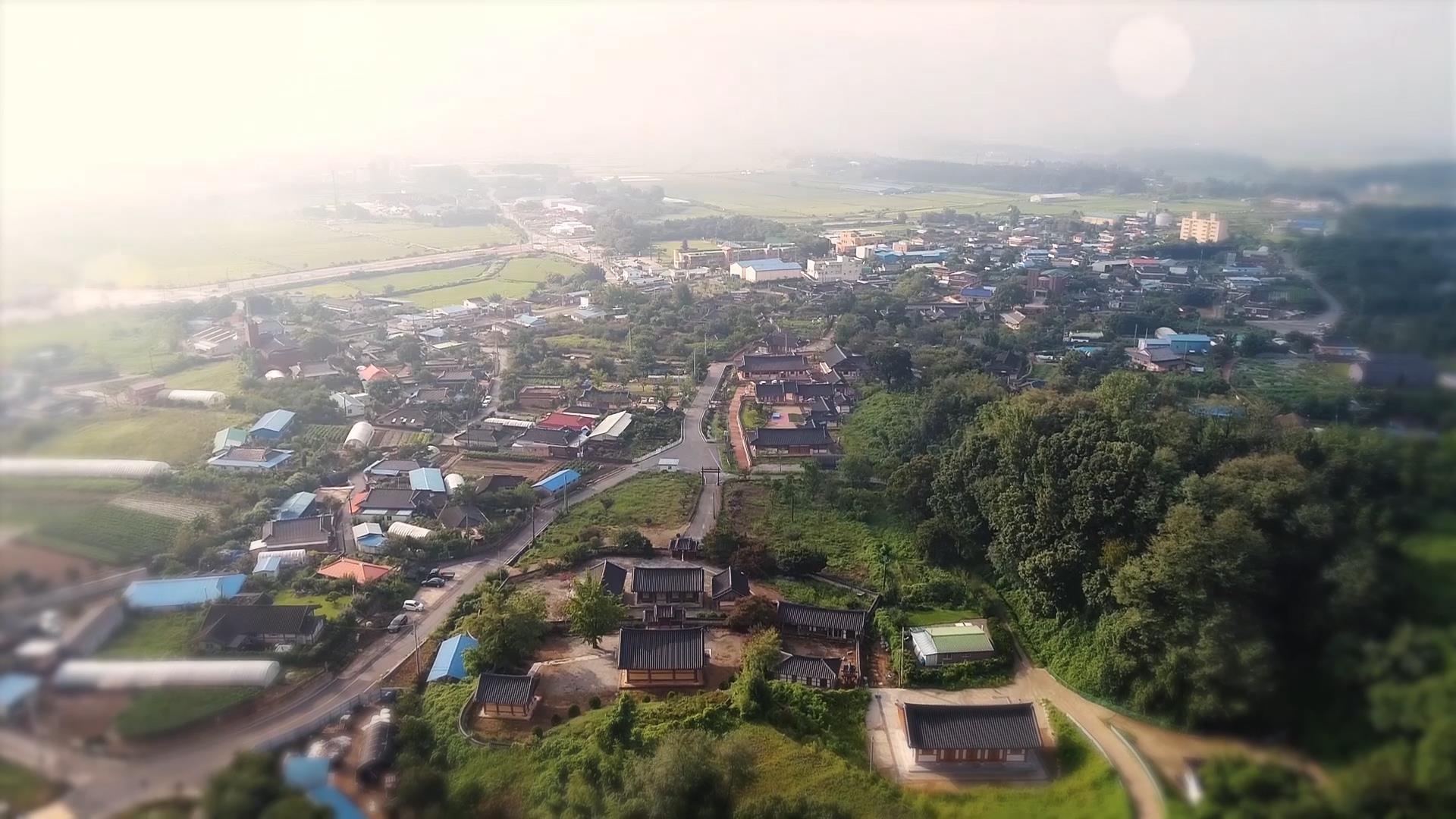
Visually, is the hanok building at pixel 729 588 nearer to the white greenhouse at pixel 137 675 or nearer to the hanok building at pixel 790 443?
the hanok building at pixel 790 443

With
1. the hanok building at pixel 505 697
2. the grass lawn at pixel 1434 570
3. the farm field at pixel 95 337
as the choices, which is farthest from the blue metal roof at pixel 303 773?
the grass lawn at pixel 1434 570

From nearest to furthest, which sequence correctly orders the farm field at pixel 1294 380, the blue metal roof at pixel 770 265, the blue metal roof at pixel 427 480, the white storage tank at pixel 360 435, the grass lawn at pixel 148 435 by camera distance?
the grass lawn at pixel 148 435 → the farm field at pixel 1294 380 → the blue metal roof at pixel 427 480 → the white storage tank at pixel 360 435 → the blue metal roof at pixel 770 265

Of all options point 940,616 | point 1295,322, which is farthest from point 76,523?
point 1295,322

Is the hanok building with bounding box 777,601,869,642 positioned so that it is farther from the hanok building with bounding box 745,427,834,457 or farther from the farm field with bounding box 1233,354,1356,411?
the hanok building with bounding box 745,427,834,457

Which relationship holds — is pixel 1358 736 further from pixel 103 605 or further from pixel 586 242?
pixel 586 242

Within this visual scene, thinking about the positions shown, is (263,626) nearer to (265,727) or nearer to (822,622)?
(265,727)

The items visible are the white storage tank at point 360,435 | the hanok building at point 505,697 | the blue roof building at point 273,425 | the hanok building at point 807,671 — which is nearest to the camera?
the hanok building at point 505,697

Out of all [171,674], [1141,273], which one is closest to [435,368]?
[171,674]
